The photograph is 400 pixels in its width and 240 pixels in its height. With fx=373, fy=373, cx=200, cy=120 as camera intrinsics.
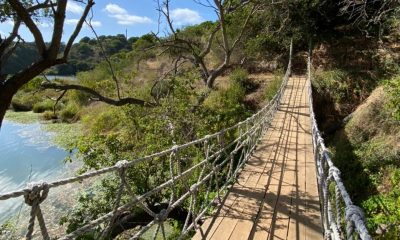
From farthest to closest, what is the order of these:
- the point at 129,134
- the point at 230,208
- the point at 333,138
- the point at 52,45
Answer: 1. the point at 333,138
2. the point at 129,134
3. the point at 52,45
4. the point at 230,208

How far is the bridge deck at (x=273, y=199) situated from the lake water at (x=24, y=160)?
5690 mm

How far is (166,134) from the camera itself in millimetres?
9109

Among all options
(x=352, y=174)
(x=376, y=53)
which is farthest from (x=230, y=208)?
(x=376, y=53)

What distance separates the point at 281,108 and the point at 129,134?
5.64 metres

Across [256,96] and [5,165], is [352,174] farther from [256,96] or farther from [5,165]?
[5,165]

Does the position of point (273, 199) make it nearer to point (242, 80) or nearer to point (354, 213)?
point (354, 213)

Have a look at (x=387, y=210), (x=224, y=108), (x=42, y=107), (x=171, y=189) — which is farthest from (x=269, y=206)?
(x=42, y=107)

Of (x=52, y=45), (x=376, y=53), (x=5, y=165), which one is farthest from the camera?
Answer: (x=376, y=53)

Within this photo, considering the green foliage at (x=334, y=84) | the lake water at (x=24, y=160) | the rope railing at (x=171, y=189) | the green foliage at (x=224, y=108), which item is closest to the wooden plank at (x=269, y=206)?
the rope railing at (x=171, y=189)

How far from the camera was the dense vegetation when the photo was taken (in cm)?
787

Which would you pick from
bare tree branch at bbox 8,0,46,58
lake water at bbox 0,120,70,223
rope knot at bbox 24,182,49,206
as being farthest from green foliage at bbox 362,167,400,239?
lake water at bbox 0,120,70,223

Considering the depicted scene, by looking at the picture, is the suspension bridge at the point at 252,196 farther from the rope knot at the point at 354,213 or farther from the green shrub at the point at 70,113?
the green shrub at the point at 70,113

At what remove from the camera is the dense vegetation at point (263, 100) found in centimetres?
787

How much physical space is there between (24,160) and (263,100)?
1019 centimetres
